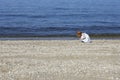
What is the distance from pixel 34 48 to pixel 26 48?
0.41 metres

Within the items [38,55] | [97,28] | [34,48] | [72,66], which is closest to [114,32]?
[97,28]

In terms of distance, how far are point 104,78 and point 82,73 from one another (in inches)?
39.3

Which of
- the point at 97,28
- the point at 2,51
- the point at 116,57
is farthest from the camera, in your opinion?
the point at 97,28

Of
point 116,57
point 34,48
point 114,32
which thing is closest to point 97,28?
point 114,32

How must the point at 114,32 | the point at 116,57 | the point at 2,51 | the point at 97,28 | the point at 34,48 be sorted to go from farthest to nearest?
the point at 97,28
the point at 114,32
the point at 34,48
the point at 2,51
the point at 116,57

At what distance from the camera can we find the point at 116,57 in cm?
2152

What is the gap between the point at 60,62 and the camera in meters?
19.8

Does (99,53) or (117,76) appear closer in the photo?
(117,76)

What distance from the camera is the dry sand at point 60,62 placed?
54.9 ft

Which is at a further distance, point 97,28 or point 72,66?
Result: point 97,28

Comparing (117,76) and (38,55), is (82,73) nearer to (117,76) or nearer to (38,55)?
(117,76)

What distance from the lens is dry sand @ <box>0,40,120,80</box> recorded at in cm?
1672

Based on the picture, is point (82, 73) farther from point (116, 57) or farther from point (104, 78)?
point (116, 57)

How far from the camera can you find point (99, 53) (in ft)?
74.7
